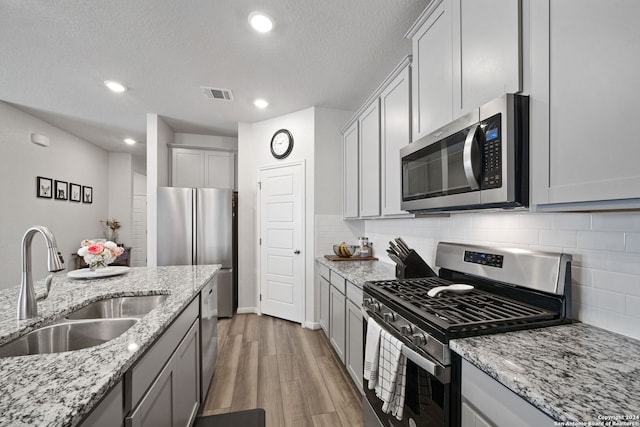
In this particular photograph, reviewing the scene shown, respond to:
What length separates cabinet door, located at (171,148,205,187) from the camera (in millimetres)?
4324

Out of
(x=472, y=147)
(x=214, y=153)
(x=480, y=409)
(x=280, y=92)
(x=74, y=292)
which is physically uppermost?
(x=280, y=92)

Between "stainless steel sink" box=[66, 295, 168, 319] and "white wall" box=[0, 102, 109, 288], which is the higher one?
"white wall" box=[0, 102, 109, 288]

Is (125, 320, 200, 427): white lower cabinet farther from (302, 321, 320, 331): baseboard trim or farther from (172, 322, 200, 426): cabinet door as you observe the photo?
(302, 321, 320, 331): baseboard trim

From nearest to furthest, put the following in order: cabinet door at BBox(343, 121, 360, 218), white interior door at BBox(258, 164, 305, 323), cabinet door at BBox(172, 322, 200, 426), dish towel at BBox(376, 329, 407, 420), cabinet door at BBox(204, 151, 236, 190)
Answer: dish towel at BBox(376, 329, 407, 420) < cabinet door at BBox(172, 322, 200, 426) < cabinet door at BBox(343, 121, 360, 218) < white interior door at BBox(258, 164, 305, 323) < cabinet door at BBox(204, 151, 236, 190)

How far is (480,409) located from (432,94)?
4.84 ft

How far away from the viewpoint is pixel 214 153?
175 inches

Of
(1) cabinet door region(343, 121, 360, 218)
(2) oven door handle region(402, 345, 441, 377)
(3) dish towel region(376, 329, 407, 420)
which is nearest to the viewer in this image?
(2) oven door handle region(402, 345, 441, 377)

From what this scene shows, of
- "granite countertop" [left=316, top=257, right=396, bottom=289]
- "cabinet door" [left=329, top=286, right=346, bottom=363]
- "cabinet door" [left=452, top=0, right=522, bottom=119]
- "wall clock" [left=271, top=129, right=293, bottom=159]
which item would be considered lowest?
"cabinet door" [left=329, top=286, right=346, bottom=363]

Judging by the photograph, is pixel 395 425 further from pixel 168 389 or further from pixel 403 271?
pixel 168 389

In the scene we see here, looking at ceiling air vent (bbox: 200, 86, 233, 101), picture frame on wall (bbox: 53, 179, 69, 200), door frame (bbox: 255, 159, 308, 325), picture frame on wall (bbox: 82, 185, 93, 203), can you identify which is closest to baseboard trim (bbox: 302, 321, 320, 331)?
door frame (bbox: 255, 159, 308, 325)

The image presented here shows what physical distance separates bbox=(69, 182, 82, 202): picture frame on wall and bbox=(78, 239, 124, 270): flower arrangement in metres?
3.64

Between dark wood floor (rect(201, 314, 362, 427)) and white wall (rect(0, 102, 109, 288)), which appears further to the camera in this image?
white wall (rect(0, 102, 109, 288))

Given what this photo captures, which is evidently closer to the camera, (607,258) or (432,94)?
(607,258)

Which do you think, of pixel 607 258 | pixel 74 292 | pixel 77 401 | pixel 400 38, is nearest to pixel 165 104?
pixel 74 292
